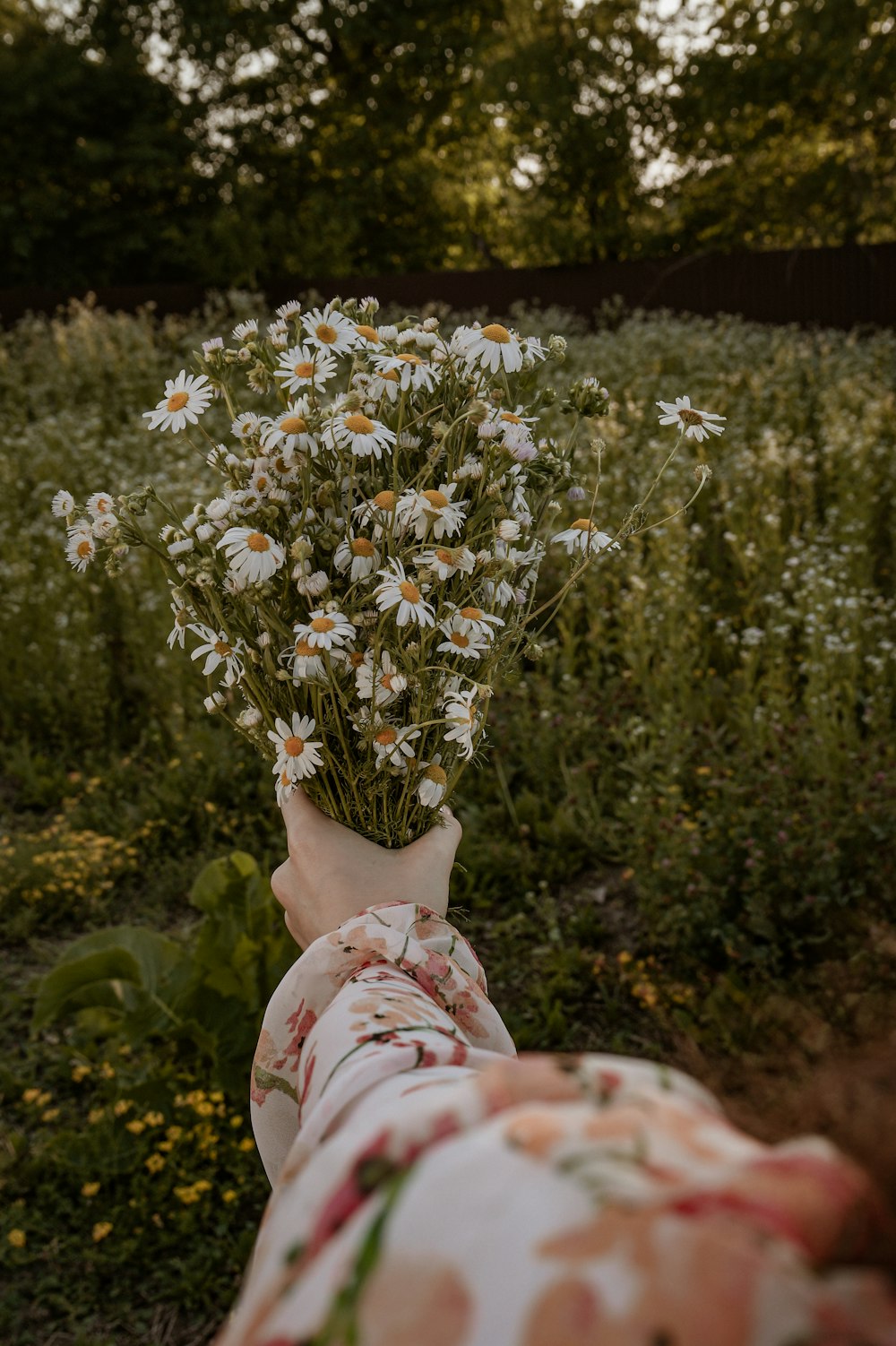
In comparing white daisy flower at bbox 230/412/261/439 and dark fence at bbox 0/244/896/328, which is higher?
white daisy flower at bbox 230/412/261/439

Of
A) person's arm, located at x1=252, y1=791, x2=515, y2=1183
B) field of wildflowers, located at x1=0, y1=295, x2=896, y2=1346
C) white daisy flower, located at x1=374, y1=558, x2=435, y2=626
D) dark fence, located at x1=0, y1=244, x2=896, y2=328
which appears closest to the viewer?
person's arm, located at x1=252, y1=791, x2=515, y2=1183

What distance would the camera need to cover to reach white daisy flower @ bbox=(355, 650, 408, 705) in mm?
1195

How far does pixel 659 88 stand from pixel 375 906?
69.2 ft

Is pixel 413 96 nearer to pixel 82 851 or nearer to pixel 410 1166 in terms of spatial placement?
pixel 82 851

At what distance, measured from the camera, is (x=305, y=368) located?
4.07 ft

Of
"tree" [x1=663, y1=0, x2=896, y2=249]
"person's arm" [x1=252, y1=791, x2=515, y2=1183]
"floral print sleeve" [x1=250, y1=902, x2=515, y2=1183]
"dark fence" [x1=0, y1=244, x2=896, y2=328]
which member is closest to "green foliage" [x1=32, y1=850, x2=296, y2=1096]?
"person's arm" [x1=252, y1=791, x2=515, y2=1183]

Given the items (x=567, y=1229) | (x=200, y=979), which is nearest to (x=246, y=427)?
(x=567, y=1229)

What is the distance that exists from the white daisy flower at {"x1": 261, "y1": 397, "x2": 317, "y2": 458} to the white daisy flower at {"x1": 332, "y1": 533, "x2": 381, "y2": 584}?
0.36 ft

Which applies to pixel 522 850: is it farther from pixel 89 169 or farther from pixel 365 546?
pixel 89 169

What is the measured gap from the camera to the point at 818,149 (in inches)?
740

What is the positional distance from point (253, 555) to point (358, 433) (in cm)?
18

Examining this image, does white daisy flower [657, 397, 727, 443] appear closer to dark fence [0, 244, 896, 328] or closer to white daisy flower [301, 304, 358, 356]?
white daisy flower [301, 304, 358, 356]

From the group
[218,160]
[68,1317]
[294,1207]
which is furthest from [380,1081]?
[218,160]

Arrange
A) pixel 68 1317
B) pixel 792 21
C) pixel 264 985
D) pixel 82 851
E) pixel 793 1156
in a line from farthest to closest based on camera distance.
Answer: pixel 792 21 → pixel 82 851 → pixel 264 985 → pixel 68 1317 → pixel 793 1156
